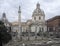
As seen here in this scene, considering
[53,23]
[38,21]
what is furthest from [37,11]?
[53,23]

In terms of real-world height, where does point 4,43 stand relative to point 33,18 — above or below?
below

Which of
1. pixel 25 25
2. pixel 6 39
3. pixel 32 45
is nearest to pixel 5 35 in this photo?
pixel 6 39

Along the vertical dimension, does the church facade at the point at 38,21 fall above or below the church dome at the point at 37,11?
below

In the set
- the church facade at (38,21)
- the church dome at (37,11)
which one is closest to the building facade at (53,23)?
the church facade at (38,21)

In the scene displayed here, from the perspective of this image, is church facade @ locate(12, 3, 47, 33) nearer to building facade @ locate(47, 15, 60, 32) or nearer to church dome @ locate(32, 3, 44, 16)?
church dome @ locate(32, 3, 44, 16)

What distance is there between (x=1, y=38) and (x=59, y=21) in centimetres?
4014

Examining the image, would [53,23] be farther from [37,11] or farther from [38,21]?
[37,11]

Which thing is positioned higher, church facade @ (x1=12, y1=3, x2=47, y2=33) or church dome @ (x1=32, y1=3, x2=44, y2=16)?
church dome @ (x1=32, y1=3, x2=44, y2=16)

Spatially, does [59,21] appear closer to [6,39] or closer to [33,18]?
[33,18]

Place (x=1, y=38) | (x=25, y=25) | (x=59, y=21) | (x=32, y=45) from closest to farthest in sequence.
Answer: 1. (x=32, y=45)
2. (x=1, y=38)
3. (x=59, y=21)
4. (x=25, y=25)

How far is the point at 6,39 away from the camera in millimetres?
32094

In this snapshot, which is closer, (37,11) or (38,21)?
(37,11)

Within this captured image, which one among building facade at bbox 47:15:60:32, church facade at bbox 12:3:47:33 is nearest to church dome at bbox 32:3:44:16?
church facade at bbox 12:3:47:33

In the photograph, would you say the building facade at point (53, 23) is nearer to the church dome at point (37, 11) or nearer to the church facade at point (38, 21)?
the church facade at point (38, 21)
